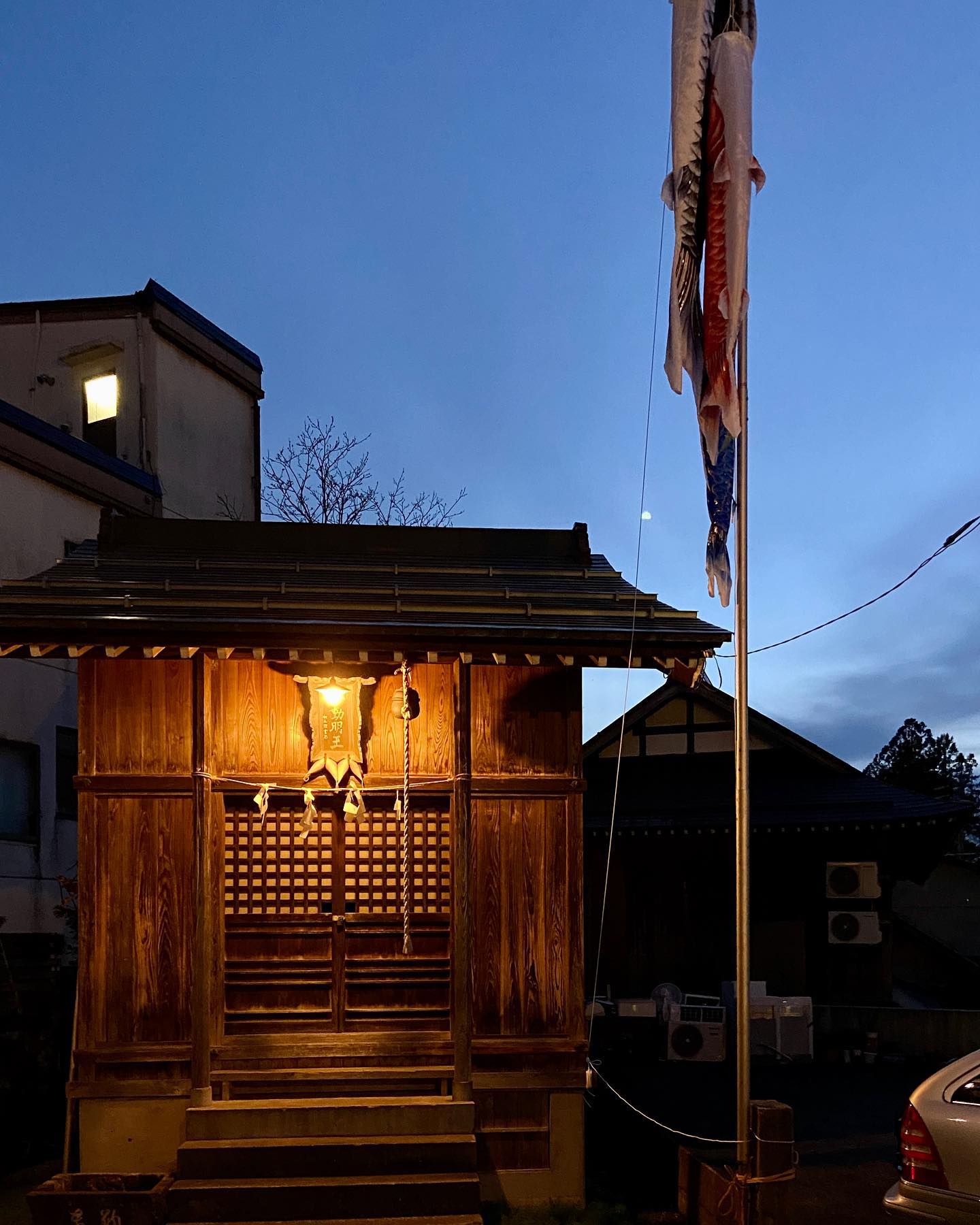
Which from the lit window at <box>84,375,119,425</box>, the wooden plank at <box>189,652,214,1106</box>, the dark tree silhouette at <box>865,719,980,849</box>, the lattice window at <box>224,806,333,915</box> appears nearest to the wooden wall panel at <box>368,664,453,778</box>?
the lattice window at <box>224,806,333,915</box>

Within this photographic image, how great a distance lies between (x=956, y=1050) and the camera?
1675 cm

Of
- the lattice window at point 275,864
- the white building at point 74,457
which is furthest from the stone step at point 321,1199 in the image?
the white building at point 74,457

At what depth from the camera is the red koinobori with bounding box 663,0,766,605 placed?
7.00m

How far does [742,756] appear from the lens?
7176 millimetres

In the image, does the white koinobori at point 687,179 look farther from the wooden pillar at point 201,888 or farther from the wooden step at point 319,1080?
the wooden step at point 319,1080

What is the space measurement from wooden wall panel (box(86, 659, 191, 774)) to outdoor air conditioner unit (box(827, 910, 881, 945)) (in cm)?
1422

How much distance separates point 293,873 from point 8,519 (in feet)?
32.3

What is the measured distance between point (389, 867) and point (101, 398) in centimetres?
1604

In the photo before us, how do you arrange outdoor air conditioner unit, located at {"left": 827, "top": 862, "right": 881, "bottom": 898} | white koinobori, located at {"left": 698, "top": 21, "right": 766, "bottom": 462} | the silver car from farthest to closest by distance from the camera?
outdoor air conditioner unit, located at {"left": 827, "top": 862, "right": 881, "bottom": 898} → white koinobori, located at {"left": 698, "top": 21, "right": 766, "bottom": 462} → the silver car

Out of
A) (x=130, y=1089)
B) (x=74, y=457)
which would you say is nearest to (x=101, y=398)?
(x=74, y=457)

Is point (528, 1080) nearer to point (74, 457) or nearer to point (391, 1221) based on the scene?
point (391, 1221)

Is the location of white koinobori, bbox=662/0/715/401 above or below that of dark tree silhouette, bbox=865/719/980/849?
above

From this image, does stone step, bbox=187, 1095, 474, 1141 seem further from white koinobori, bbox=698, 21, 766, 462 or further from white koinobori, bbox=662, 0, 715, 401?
white koinobori, bbox=662, 0, 715, 401

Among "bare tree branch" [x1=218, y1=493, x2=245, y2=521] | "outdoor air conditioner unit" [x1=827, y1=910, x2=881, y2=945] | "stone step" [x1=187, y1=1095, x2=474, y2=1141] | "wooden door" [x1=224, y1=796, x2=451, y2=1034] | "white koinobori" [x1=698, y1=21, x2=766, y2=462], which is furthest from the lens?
"bare tree branch" [x1=218, y1=493, x2=245, y2=521]
